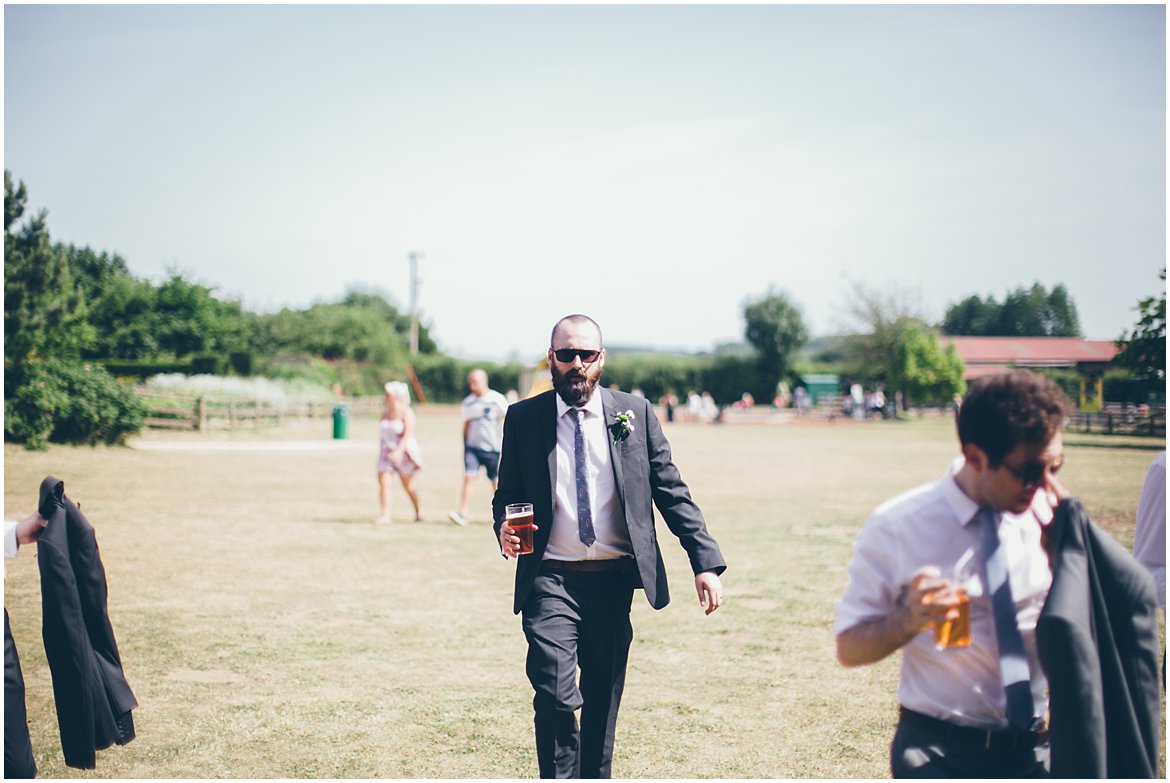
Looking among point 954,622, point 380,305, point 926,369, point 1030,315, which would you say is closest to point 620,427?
point 954,622

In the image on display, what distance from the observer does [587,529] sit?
438 cm

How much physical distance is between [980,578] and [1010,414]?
456 millimetres

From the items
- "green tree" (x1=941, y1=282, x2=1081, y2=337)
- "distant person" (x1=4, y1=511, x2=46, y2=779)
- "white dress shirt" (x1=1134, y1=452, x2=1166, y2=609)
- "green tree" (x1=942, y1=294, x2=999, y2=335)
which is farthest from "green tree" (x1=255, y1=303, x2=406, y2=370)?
"white dress shirt" (x1=1134, y1=452, x2=1166, y2=609)

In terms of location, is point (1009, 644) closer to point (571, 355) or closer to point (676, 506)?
point (676, 506)

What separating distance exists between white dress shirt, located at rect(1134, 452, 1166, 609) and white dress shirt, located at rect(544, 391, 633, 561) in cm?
217

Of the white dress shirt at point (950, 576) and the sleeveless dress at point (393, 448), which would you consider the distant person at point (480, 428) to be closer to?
the sleeveless dress at point (393, 448)

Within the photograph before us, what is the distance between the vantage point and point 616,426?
4477mm

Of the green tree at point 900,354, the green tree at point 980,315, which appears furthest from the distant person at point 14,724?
the green tree at point 900,354

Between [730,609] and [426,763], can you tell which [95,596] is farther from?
[730,609]

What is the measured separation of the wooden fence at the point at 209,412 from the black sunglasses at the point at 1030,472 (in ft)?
81.6

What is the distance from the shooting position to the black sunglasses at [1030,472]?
2.54m

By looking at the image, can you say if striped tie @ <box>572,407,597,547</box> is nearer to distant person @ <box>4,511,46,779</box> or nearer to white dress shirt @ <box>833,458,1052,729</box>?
white dress shirt @ <box>833,458,1052,729</box>

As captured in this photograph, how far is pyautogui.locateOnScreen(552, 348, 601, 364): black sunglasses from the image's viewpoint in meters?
4.50

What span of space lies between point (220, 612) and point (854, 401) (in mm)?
51778
